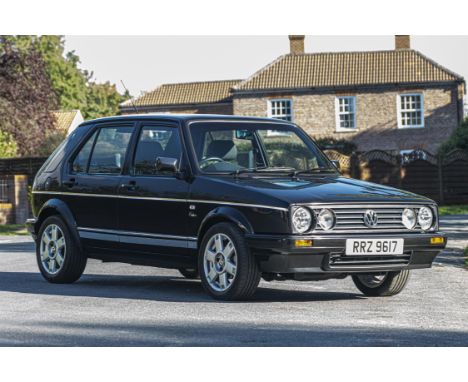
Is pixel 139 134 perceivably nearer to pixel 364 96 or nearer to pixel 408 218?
pixel 408 218

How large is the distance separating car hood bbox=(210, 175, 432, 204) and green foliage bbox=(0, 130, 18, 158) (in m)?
37.1

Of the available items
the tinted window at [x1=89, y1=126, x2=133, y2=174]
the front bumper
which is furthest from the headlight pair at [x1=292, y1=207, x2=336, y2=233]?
the tinted window at [x1=89, y1=126, x2=133, y2=174]

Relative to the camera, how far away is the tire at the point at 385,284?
432 inches

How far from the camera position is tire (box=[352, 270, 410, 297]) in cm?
1098

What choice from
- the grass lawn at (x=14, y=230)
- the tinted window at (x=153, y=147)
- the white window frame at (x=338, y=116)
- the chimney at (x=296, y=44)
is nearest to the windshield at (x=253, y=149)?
the tinted window at (x=153, y=147)

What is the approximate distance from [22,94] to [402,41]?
2165cm

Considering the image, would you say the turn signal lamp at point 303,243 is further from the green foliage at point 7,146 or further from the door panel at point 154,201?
the green foliage at point 7,146

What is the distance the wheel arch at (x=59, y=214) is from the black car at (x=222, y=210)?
1cm

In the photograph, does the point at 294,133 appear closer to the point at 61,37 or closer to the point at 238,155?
the point at 238,155

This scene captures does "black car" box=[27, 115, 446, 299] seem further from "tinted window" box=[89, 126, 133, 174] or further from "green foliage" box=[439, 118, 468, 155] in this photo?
"green foliage" box=[439, 118, 468, 155]

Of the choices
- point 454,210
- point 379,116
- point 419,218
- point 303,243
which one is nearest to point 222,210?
point 303,243

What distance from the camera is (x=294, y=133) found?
39.4 ft
